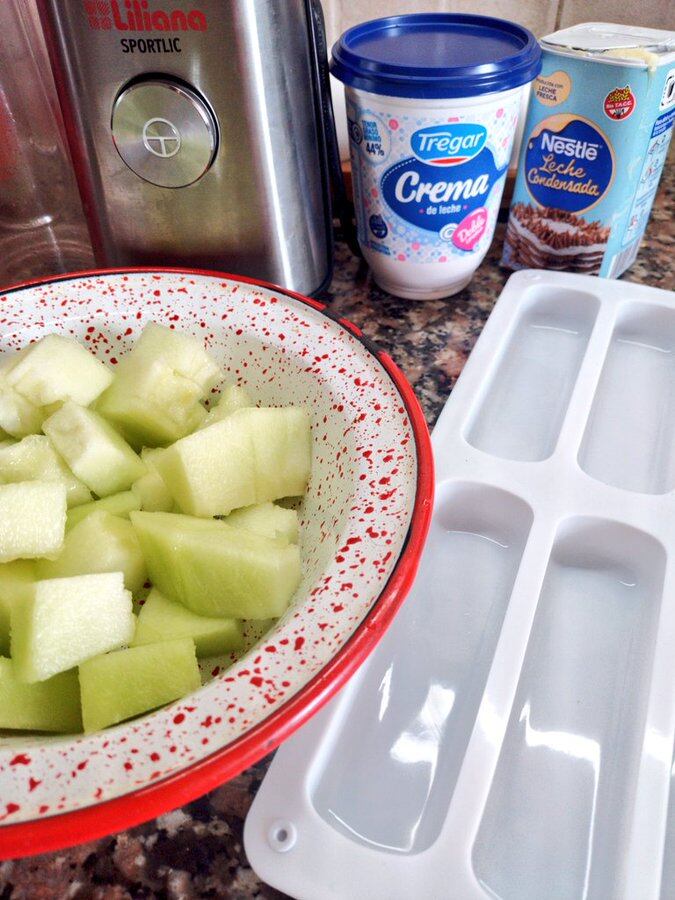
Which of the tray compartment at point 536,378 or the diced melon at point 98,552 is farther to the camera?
the tray compartment at point 536,378

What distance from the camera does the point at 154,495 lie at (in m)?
0.58

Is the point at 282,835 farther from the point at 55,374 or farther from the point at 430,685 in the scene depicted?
the point at 55,374

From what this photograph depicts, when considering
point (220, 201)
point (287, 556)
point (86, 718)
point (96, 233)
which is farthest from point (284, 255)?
point (86, 718)

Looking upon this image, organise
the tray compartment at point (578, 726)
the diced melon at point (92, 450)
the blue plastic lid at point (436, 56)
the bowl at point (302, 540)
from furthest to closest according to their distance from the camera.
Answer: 1. the blue plastic lid at point (436, 56)
2. the diced melon at point (92, 450)
3. the tray compartment at point (578, 726)
4. the bowl at point (302, 540)

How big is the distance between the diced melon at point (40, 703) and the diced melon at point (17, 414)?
9.3 inches

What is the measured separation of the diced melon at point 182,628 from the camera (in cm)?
48

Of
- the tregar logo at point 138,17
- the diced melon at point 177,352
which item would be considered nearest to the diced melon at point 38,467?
the diced melon at point 177,352

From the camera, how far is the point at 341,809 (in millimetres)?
486

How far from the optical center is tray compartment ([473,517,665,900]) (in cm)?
46

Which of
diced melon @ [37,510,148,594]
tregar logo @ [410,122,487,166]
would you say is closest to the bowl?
diced melon @ [37,510,148,594]

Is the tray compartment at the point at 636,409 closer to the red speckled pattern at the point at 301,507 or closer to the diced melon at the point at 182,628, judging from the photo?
the red speckled pattern at the point at 301,507

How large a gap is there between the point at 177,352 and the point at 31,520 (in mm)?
216

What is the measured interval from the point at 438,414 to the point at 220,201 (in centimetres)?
33

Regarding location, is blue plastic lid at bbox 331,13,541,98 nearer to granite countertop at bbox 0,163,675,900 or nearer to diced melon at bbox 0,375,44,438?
diced melon at bbox 0,375,44,438
